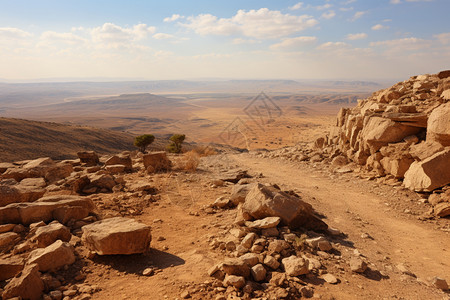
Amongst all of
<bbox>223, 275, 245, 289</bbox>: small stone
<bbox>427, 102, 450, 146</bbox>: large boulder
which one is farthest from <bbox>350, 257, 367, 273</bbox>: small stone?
<bbox>427, 102, 450, 146</bbox>: large boulder

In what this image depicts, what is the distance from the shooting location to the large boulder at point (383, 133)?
33.1 ft

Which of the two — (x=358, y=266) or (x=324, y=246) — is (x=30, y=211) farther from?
(x=358, y=266)

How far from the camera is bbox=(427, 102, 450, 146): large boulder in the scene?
26.3 feet

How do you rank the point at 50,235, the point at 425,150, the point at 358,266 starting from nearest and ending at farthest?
the point at 358,266, the point at 50,235, the point at 425,150

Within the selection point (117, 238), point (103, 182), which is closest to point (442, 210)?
point (117, 238)

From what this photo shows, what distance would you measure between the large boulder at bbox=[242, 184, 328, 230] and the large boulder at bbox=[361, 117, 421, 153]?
640cm

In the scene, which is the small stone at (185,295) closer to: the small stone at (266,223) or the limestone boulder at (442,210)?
the small stone at (266,223)

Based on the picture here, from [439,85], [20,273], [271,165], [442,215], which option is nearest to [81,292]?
[20,273]

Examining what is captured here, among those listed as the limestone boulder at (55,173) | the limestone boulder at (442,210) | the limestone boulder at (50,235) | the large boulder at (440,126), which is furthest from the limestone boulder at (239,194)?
the limestone boulder at (55,173)

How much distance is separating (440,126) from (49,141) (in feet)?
122

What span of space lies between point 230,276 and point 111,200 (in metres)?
5.24

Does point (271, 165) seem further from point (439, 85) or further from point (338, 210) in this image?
point (439, 85)

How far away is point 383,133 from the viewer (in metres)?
10.4

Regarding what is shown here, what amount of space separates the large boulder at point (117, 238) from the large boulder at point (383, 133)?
372 inches
